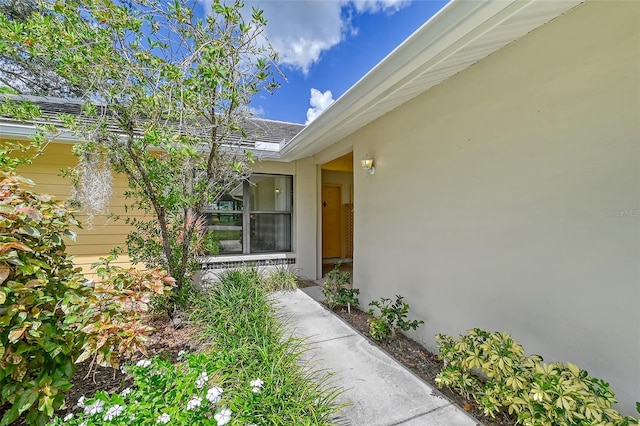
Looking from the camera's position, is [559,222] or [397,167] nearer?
[559,222]

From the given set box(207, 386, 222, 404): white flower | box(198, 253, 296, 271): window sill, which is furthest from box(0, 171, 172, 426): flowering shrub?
box(198, 253, 296, 271): window sill

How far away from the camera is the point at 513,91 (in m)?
2.59

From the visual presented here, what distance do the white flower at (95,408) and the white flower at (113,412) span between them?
0.08 m

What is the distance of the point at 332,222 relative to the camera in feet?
32.3

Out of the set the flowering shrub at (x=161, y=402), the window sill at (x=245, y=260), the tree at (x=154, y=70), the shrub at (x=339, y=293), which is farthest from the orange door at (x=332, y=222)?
the flowering shrub at (x=161, y=402)

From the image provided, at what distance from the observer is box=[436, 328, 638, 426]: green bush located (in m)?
1.72

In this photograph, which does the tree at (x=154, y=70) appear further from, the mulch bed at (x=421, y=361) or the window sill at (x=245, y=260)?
the mulch bed at (x=421, y=361)

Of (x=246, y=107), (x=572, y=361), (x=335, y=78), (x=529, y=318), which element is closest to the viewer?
(x=572, y=361)

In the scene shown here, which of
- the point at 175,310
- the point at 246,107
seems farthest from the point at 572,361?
the point at 175,310

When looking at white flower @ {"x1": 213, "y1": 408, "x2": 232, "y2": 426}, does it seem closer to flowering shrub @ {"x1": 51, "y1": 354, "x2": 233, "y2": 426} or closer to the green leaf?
flowering shrub @ {"x1": 51, "y1": 354, "x2": 233, "y2": 426}

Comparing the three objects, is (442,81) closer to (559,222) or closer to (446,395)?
(559,222)

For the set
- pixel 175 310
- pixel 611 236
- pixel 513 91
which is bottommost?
pixel 175 310

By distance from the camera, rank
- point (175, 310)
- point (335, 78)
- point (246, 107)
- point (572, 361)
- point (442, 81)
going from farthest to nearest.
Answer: point (335, 78), point (175, 310), point (246, 107), point (442, 81), point (572, 361)

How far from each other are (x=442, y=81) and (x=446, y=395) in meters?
3.49
